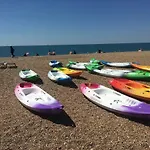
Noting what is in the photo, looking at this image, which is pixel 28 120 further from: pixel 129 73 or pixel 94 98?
pixel 129 73

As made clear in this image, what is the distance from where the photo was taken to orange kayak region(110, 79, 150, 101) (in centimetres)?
995

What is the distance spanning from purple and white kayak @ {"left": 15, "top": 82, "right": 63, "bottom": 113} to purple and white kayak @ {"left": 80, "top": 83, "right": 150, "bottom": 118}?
1.91 m

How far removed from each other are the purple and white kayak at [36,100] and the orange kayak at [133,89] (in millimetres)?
3767

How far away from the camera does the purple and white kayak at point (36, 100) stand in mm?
8219

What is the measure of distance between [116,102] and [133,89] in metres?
2.28

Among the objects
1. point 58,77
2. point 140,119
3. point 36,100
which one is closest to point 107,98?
point 140,119

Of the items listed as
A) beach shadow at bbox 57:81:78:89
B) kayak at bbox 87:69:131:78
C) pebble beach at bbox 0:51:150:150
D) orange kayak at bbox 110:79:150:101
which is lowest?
beach shadow at bbox 57:81:78:89

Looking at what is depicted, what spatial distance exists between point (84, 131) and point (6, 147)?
246cm

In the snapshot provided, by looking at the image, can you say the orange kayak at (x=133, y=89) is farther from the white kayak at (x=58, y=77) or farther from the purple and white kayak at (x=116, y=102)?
the white kayak at (x=58, y=77)

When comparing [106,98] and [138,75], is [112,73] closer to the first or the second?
[138,75]

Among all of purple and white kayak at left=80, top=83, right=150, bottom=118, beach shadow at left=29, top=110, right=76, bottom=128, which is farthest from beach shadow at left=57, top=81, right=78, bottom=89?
beach shadow at left=29, top=110, right=76, bottom=128

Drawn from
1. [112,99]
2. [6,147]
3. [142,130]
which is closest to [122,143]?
[142,130]

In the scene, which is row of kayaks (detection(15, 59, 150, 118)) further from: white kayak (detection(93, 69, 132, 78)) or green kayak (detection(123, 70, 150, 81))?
white kayak (detection(93, 69, 132, 78))

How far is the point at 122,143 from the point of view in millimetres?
6719
